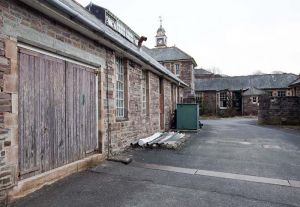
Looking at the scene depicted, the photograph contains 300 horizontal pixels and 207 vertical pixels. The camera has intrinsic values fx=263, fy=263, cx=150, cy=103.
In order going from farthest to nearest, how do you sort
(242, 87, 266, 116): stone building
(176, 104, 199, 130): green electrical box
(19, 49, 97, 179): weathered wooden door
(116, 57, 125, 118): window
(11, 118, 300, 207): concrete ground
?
(242, 87, 266, 116): stone building < (176, 104, 199, 130): green electrical box < (116, 57, 125, 118): window < (19, 49, 97, 179): weathered wooden door < (11, 118, 300, 207): concrete ground

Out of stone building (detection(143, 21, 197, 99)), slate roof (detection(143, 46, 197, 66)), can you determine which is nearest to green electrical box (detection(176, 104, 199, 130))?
stone building (detection(143, 21, 197, 99))

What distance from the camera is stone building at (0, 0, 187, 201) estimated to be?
433 centimetres

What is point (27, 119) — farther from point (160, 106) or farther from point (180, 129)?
point (180, 129)

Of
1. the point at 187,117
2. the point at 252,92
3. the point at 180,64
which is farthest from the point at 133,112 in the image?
the point at 252,92

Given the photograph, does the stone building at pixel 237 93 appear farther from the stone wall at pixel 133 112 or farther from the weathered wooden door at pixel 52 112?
the weathered wooden door at pixel 52 112

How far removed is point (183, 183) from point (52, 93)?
11.1 ft

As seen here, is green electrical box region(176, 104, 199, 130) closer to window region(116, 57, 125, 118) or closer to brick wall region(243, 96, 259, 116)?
window region(116, 57, 125, 118)

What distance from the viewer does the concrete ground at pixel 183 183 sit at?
4.63 metres

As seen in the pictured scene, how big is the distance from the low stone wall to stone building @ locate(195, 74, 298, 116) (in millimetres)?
15434

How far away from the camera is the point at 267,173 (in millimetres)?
6680

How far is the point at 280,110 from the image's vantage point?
20984 mm

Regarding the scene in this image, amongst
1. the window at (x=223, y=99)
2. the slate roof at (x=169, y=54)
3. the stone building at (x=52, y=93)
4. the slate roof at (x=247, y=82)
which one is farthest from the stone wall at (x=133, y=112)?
the slate roof at (x=247, y=82)

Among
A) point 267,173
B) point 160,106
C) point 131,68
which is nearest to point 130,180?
point 267,173

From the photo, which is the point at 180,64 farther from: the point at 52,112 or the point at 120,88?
the point at 52,112
